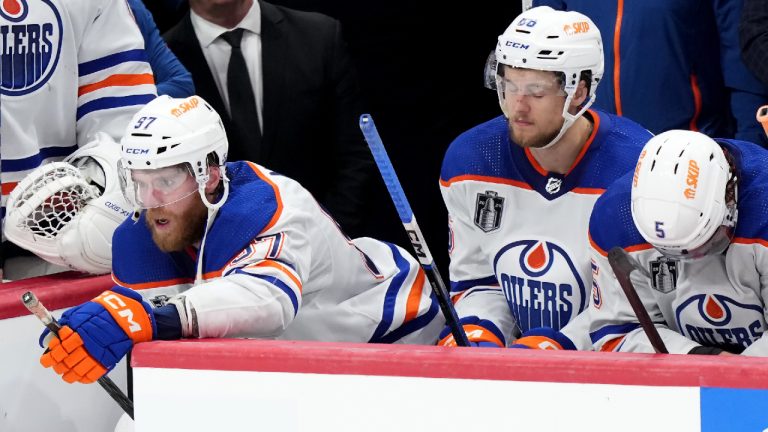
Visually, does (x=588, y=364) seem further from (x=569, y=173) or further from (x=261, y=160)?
(x=261, y=160)

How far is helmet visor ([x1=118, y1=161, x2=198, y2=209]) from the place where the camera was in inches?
112

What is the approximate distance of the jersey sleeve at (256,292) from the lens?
2602mm

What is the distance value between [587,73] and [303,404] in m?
1.21

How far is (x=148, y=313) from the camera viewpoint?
250 cm

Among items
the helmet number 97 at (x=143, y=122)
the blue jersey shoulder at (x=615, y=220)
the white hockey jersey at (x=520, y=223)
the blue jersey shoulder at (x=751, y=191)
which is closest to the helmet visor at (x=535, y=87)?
the white hockey jersey at (x=520, y=223)

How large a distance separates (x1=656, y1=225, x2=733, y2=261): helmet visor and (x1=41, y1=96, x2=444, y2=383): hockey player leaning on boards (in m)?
0.71

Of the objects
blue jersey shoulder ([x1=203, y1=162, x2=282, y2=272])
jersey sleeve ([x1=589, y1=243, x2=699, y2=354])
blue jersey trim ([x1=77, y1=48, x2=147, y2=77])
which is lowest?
jersey sleeve ([x1=589, y1=243, x2=699, y2=354])

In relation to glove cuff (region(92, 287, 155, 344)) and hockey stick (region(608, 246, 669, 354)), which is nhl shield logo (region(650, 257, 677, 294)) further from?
glove cuff (region(92, 287, 155, 344))

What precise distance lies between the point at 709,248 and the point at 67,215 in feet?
4.63

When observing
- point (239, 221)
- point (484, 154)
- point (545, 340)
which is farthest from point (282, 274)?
point (484, 154)

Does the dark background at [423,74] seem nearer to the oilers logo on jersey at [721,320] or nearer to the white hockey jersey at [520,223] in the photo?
the white hockey jersey at [520,223]

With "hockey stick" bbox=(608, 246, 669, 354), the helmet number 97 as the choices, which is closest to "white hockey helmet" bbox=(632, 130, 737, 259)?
"hockey stick" bbox=(608, 246, 669, 354)

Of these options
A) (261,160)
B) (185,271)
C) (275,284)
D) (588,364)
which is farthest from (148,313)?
(261,160)

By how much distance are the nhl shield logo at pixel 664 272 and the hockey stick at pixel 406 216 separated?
0.39 metres
